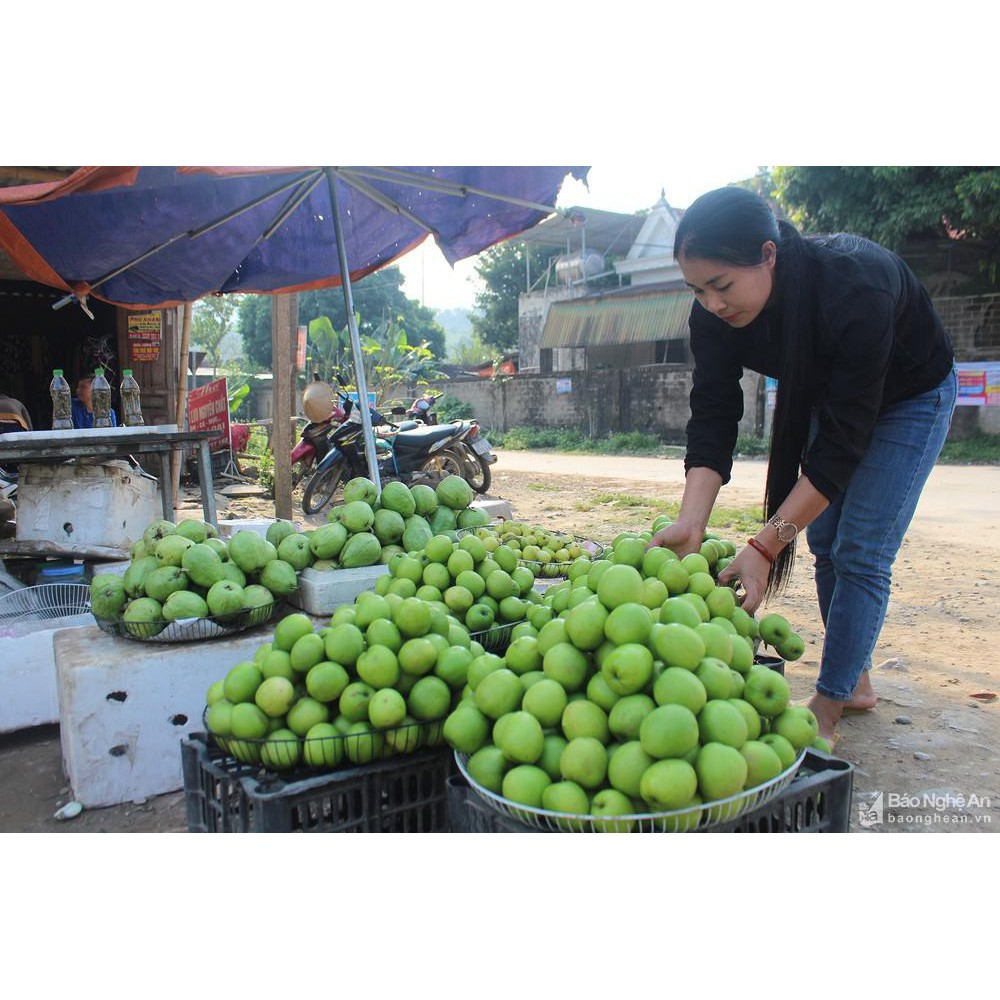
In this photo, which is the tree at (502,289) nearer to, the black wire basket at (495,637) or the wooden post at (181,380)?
the wooden post at (181,380)

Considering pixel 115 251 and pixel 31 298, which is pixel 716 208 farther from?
pixel 31 298

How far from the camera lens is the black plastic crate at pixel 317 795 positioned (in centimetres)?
173

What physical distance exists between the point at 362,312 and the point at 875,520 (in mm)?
35933

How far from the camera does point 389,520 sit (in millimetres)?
3252

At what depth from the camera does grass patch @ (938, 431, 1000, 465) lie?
1334 centimetres

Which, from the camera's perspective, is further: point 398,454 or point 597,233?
point 597,233

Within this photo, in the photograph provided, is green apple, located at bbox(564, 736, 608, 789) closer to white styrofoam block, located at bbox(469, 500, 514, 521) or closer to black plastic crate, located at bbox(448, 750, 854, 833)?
black plastic crate, located at bbox(448, 750, 854, 833)

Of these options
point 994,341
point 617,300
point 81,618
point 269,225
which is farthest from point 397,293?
point 81,618

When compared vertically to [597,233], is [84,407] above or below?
below

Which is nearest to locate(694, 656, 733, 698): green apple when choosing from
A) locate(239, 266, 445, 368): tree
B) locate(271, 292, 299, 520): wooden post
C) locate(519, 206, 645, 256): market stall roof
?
locate(271, 292, 299, 520): wooden post

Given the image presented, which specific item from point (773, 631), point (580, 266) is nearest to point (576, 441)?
point (580, 266)

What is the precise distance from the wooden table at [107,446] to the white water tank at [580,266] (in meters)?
24.9

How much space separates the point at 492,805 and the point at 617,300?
22229mm

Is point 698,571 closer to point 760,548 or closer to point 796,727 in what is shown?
point 760,548
